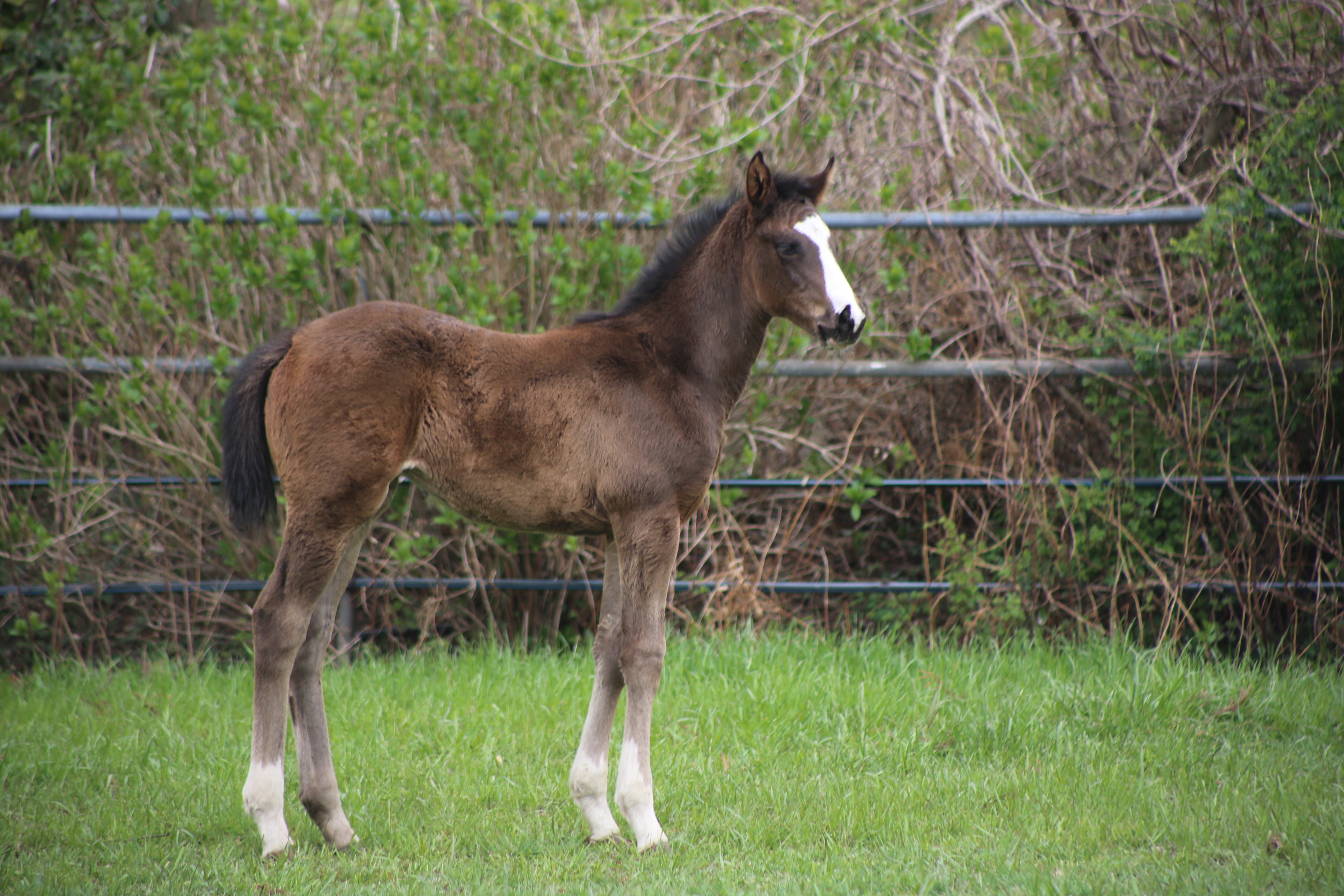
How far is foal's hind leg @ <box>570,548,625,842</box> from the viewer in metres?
3.67

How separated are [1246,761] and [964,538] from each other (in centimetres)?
204

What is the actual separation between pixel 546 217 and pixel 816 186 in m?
2.11

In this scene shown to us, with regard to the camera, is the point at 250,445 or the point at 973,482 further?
the point at 973,482

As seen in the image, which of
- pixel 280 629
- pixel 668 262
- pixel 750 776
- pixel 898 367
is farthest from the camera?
pixel 898 367

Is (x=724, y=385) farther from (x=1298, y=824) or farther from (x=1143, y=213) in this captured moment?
(x=1143, y=213)

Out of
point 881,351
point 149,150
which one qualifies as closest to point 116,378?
point 149,150

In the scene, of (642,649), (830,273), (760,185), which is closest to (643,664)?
(642,649)

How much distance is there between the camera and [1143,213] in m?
5.43

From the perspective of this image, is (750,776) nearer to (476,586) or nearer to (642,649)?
(642,649)

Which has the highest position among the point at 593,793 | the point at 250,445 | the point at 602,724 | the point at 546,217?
the point at 546,217

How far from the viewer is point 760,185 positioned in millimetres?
3627

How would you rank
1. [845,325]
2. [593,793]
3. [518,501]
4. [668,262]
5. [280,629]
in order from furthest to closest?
[668,262]
[593,793]
[518,501]
[845,325]
[280,629]

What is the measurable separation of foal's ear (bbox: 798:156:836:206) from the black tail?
5.83 feet

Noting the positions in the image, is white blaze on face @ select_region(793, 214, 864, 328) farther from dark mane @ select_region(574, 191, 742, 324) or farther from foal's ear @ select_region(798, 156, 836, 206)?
dark mane @ select_region(574, 191, 742, 324)
